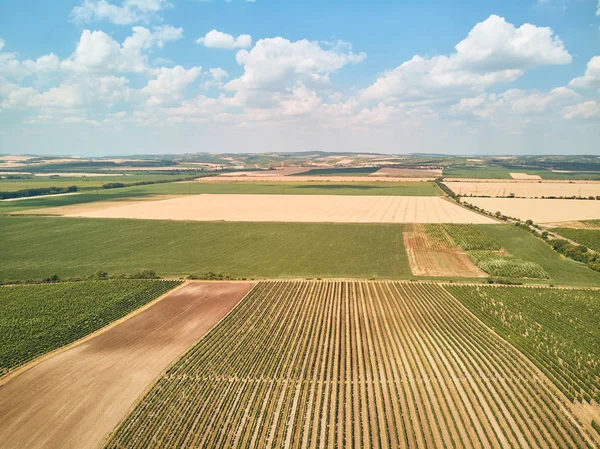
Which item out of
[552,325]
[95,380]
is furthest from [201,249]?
[552,325]

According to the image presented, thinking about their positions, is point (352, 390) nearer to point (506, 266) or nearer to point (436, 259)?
point (436, 259)

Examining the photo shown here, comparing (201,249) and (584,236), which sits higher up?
(584,236)

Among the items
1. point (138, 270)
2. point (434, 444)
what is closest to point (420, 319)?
point (434, 444)

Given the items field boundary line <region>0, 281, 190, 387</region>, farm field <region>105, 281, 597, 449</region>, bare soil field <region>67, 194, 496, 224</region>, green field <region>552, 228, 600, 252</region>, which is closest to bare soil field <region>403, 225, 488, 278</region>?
farm field <region>105, 281, 597, 449</region>

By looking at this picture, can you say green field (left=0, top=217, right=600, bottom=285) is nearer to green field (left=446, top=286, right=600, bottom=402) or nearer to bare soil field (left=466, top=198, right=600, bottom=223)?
green field (left=446, top=286, right=600, bottom=402)

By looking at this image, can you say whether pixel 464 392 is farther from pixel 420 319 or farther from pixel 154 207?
pixel 154 207

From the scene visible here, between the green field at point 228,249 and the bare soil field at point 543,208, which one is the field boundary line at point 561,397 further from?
the bare soil field at point 543,208

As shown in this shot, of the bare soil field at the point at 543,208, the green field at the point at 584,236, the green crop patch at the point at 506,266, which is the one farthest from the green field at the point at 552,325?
the bare soil field at the point at 543,208
